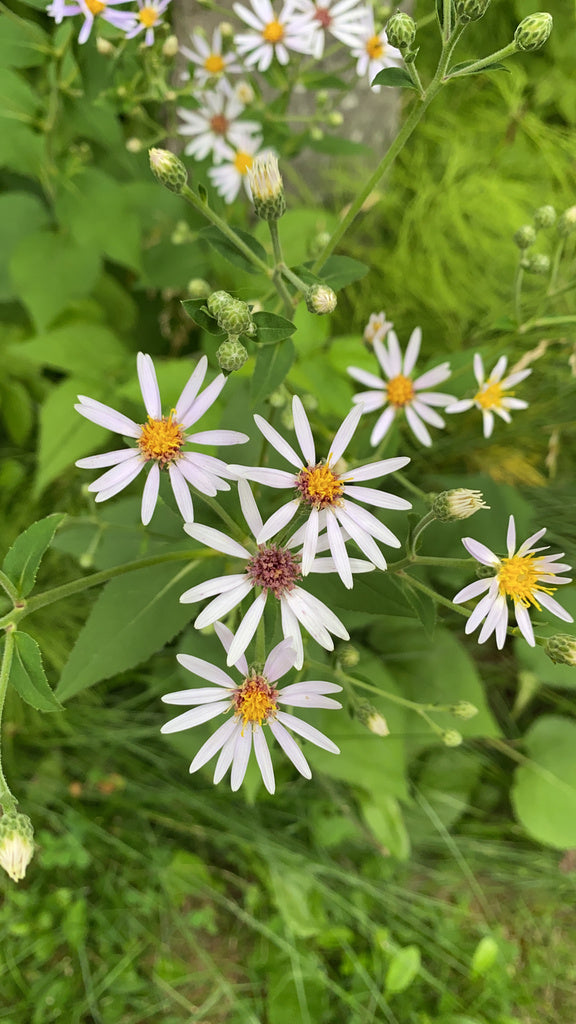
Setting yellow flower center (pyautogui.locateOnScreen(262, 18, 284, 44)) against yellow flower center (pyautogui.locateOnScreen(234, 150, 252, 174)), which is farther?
yellow flower center (pyautogui.locateOnScreen(234, 150, 252, 174))

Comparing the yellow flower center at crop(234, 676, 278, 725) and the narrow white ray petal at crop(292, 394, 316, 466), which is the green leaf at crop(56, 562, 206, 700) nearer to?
the yellow flower center at crop(234, 676, 278, 725)

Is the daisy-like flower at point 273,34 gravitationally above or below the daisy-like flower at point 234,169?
above

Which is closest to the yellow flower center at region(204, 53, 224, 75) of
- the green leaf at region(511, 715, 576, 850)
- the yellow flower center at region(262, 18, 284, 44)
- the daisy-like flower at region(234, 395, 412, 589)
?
the yellow flower center at region(262, 18, 284, 44)

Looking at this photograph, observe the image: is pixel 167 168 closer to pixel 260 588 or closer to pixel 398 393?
pixel 260 588

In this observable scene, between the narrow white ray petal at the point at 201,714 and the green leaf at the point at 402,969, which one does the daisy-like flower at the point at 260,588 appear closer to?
the narrow white ray petal at the point at 201,714

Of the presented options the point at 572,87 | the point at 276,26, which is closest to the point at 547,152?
the point at 572,87

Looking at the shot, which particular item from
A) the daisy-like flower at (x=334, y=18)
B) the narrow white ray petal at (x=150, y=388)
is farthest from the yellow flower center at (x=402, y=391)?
the daisy-like flower at (x=334, y=18)
